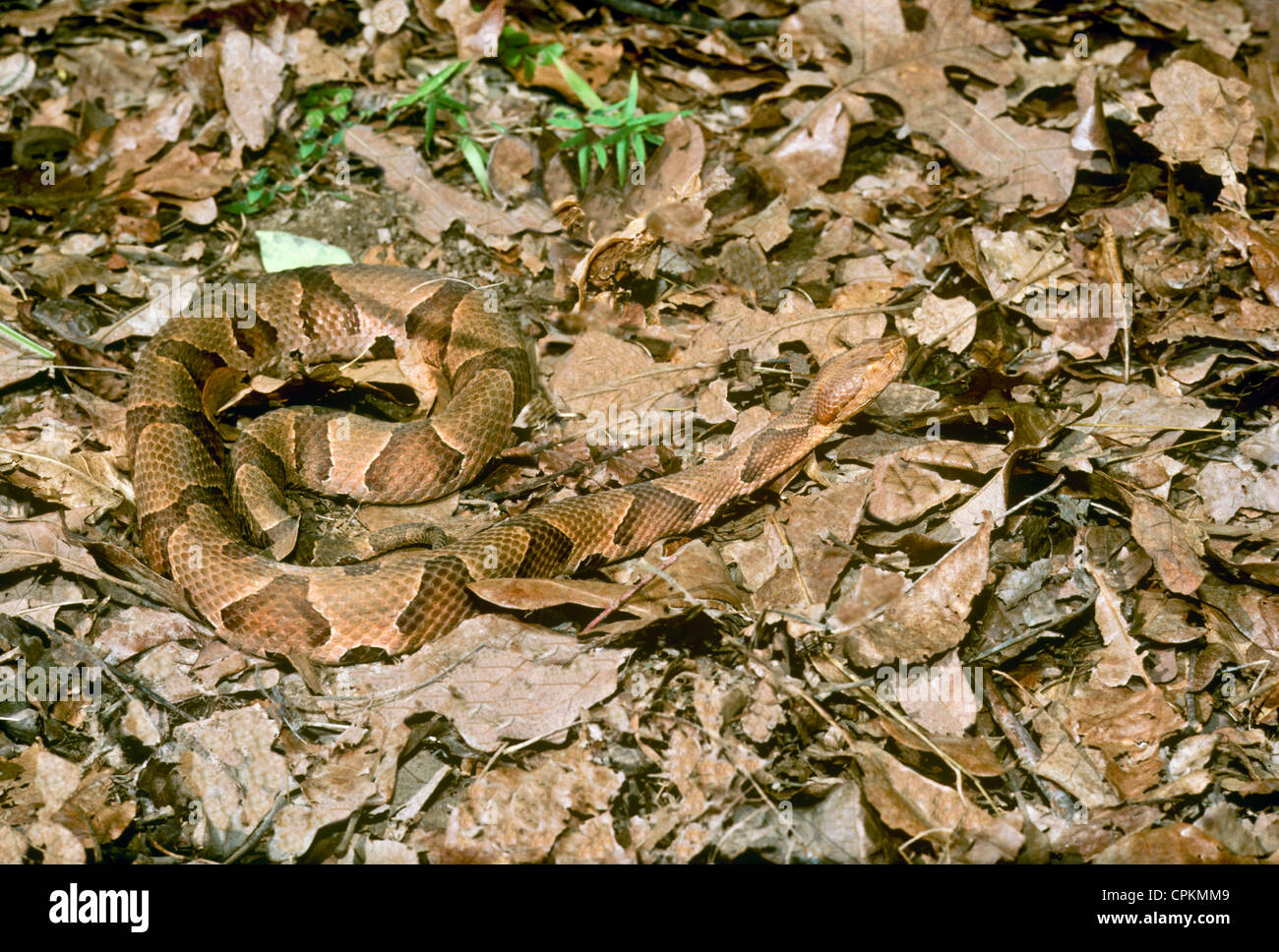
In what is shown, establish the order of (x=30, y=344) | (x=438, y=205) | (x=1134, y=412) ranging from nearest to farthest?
(x=1134, y=412) → (x=30, y=344) → (x=438, y=205)

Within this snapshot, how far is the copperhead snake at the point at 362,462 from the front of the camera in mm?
3518

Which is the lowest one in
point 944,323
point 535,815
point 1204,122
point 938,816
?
point 535,815

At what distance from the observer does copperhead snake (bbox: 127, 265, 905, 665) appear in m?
3.52

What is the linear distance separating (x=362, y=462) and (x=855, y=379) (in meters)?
2.25

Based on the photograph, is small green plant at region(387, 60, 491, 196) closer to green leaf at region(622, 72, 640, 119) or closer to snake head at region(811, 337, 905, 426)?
green leaf at region(622, 72, 640, 119)

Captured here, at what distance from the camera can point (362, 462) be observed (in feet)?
13.8

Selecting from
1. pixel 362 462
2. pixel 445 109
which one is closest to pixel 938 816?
pixel 362 462

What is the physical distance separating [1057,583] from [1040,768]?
77 centimetres

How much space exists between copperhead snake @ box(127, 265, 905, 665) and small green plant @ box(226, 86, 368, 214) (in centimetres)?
66

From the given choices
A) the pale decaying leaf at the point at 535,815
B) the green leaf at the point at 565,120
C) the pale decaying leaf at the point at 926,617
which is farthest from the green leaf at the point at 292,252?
the pale decaying leaf at the point at 926,617

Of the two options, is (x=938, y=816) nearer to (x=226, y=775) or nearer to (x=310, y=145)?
(x=226, y=775)
